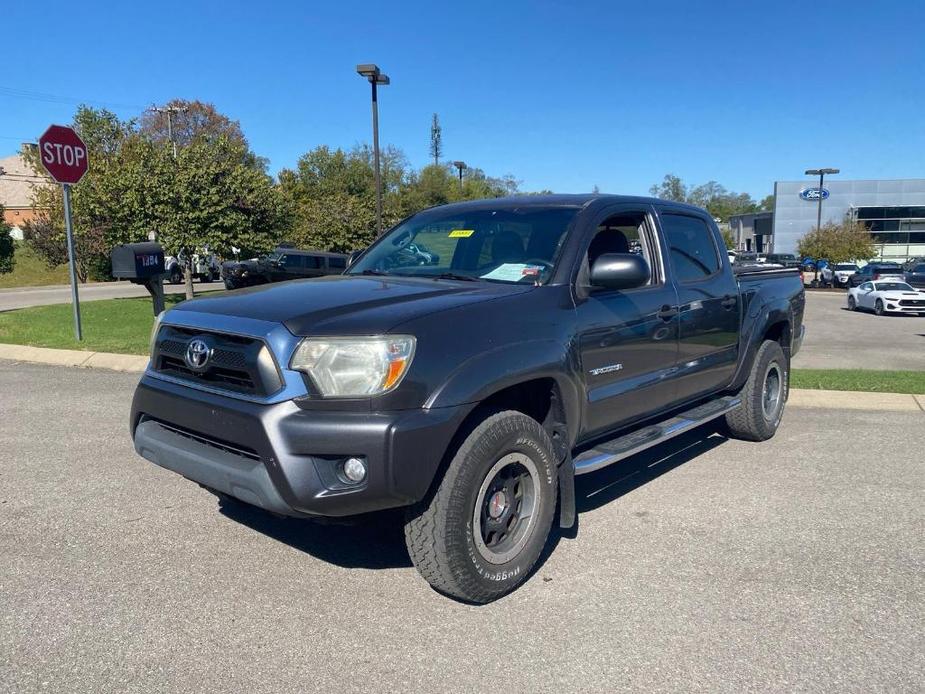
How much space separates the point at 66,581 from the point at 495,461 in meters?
2.12

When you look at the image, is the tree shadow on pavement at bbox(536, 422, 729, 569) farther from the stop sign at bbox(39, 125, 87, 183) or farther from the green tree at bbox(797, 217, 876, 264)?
the green tree at bbox(797, 217, 876, 264)

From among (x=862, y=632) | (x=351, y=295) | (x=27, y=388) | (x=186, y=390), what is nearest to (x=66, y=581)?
(x=186, y=390)

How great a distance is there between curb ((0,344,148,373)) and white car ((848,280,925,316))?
26678 mm

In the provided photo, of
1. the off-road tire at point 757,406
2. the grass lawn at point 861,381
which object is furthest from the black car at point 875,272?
the off-road tire at point 757,406

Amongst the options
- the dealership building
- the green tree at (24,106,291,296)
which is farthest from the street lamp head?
the dealership building

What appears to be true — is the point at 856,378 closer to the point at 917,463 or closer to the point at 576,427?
the point at 917,463

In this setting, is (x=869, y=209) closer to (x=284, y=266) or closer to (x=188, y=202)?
(x=284, y=266)

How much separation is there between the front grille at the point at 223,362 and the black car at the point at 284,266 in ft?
71.9

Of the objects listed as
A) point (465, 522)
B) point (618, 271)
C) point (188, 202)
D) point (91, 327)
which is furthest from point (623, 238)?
point (188, 202)

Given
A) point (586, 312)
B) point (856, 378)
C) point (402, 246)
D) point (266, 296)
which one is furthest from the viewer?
point (856, 378)

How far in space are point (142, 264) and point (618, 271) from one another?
444cm

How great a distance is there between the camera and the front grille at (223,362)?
3045 mm

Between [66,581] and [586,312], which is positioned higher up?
[586,312]

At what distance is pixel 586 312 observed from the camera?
388 centimetres
